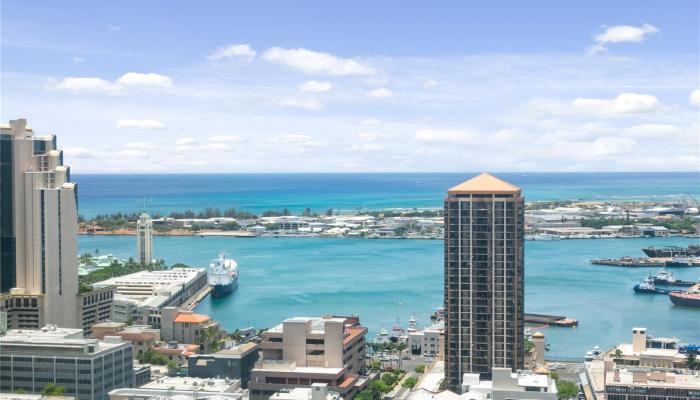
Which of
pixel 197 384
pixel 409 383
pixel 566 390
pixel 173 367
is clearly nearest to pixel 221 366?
pixel 197 384

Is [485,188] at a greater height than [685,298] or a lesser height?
greater

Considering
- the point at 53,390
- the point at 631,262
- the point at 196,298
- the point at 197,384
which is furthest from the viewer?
the point at 631,262

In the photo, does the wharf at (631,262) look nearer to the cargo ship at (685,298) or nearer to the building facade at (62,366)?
the cargo ship at (685,298)

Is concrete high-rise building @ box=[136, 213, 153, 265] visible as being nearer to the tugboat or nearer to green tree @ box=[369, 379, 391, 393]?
the tugboat

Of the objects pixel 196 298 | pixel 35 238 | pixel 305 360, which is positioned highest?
pixel 35 238

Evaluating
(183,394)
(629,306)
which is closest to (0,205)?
(183,394)

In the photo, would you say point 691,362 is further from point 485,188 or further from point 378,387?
point 378,387

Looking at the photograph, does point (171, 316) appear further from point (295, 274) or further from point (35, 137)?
point (295, 274)

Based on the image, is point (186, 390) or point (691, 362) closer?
point (186, 390)
